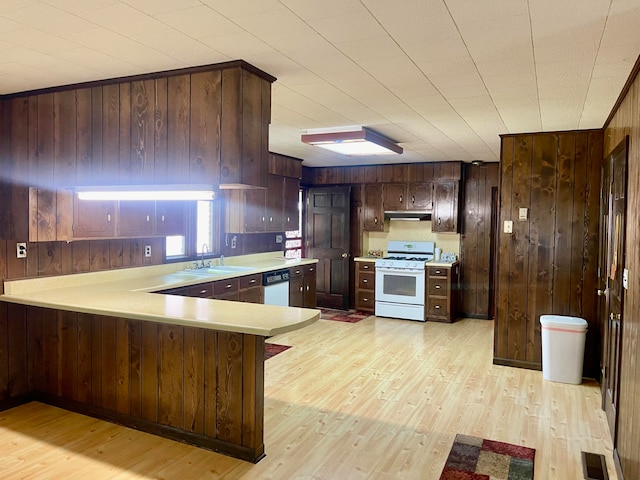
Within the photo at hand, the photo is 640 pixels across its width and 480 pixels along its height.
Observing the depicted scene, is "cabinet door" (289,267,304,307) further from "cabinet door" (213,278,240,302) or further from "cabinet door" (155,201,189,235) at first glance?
"cabinet door" (155,201,189,235)

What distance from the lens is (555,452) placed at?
123 inches

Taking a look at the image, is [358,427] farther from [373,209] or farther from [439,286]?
[373,209]

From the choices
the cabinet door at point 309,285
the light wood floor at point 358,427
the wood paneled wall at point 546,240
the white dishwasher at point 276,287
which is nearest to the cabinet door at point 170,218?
the white dishwasher at point 276,287

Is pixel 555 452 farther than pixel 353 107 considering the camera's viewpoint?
No

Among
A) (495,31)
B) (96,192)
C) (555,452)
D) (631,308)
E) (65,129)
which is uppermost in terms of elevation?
(495,31)

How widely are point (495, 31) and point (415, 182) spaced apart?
5.25 meters

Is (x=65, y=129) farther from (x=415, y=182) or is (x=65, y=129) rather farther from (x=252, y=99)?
(x=415, y=182)

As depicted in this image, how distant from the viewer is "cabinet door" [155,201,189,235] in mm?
4414

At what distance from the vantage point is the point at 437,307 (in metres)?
7.07

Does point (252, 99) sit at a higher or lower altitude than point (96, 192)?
higher

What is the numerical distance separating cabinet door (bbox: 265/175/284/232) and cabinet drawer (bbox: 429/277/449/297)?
2.38m

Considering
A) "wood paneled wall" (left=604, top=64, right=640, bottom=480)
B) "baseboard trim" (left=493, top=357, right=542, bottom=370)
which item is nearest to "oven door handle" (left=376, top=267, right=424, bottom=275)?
"baseboard trim" (left=493, top=357, right=542, bottom=370)

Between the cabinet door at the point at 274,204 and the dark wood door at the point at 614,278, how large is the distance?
396 centimetres

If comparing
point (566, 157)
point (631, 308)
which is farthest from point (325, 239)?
point (631, 308)
